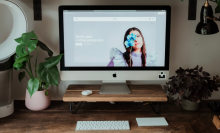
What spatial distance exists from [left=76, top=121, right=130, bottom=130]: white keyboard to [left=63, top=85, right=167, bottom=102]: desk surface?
5.3 inches

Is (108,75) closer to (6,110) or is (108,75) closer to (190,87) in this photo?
(190,87)

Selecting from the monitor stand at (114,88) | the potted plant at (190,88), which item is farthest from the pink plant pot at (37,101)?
the potted plant at (190,88)

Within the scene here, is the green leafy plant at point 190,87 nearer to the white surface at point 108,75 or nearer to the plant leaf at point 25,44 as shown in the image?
the white surface at point 108,75

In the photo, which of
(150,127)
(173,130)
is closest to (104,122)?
(150,127)

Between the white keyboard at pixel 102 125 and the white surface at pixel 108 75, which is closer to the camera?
the white keyboard at pixel 102 125

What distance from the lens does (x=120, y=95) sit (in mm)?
1262

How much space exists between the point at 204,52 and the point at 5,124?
1338mm

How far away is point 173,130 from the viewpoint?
1.10 m

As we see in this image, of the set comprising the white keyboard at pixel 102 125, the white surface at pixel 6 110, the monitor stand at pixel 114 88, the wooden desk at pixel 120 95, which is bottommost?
the white keyboard at pixel 102 125

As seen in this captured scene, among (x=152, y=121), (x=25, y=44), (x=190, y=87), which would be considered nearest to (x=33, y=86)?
(x=25, y=44)

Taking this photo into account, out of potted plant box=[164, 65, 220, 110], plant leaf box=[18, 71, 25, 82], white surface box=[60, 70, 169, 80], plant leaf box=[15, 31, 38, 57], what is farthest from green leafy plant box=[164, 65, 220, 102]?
plant leaf box=[18, 71, 25, 82]

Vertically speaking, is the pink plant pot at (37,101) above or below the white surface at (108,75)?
below

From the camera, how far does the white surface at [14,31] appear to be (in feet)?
4.03

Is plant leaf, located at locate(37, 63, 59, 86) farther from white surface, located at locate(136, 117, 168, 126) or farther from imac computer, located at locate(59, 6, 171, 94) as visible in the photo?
white surface, located at locate(136, 117, 168, 126)
